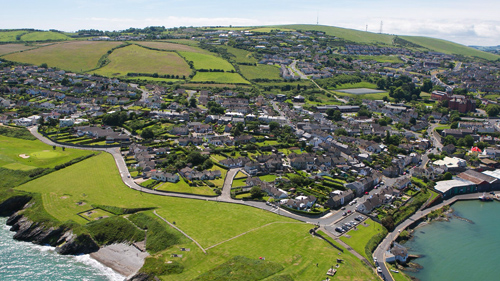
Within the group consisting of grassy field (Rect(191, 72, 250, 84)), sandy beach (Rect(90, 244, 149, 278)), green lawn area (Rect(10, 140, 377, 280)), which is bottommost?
sandy beach (Rect(90, 244, 149, 278))

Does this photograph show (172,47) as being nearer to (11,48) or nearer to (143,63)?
(143,63)

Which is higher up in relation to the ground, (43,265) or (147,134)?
(147,134)

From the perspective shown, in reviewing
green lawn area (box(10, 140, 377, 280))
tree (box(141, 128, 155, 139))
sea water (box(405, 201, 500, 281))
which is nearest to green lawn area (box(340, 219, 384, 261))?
green lawn area (box(10, 140, 377, 280))

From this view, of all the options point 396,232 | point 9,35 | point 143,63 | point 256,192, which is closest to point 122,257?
point 256,192

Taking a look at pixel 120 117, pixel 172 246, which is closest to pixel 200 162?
pixel 172 246

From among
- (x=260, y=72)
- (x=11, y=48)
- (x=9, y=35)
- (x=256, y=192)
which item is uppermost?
(x=9, y=35)

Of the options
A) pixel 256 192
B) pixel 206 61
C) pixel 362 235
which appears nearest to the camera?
pixel 362 235

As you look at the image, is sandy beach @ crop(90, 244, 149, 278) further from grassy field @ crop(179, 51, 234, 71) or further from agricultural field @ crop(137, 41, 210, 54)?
agricultural field @ crop(137, 41, 210, 54)
